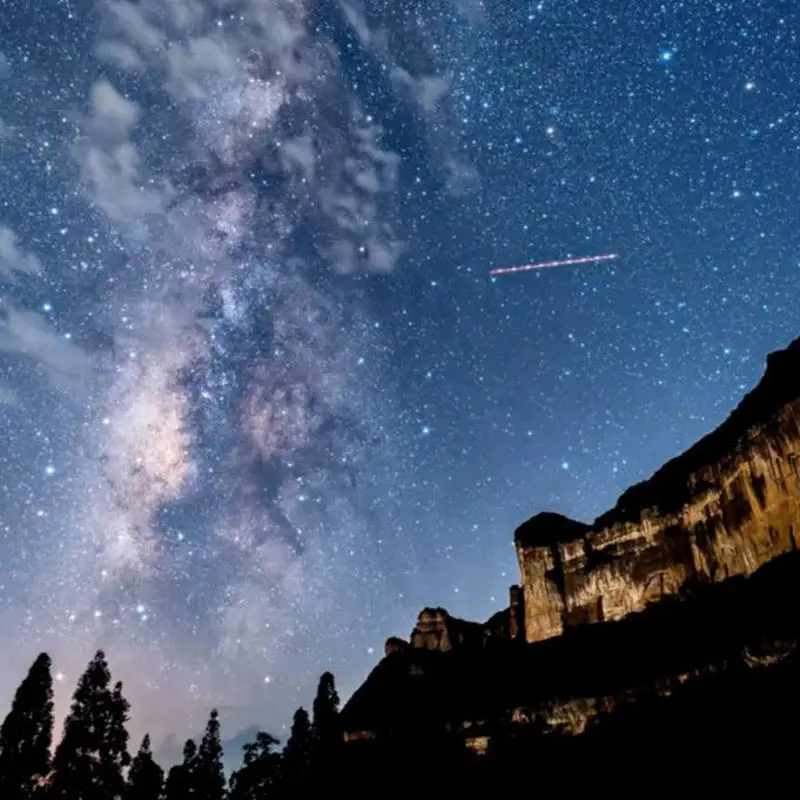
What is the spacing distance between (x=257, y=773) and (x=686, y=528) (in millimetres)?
66918

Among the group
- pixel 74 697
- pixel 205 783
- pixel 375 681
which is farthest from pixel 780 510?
pixel 205 783

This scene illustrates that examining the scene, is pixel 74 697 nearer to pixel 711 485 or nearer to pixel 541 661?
pixel 541 661

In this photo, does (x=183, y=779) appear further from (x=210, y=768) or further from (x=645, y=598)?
(x=645, y=598)

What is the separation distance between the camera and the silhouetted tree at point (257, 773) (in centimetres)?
6938

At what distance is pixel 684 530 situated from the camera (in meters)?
33.0

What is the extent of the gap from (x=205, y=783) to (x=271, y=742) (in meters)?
15.2

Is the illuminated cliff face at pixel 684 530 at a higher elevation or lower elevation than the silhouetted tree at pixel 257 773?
higher

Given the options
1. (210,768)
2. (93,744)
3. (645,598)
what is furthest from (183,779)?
(645,598)

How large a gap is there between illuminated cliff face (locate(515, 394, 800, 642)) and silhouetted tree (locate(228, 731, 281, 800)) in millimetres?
47065

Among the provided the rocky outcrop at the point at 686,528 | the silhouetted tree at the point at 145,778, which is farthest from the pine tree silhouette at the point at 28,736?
the rocky outcrop at the point at 686,528

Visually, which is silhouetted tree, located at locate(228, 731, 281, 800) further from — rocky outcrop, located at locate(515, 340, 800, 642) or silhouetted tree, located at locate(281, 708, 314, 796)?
rocky outcrop, located at locate(515, 340, 800, 642)

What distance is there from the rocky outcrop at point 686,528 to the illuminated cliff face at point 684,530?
0.06 metres

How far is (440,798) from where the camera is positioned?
73.3 ft

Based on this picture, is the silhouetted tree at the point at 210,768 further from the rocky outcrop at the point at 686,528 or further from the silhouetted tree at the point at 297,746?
the rocky outcrop at the point at 686,528
